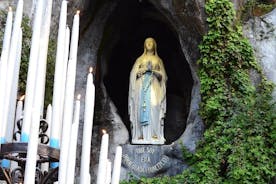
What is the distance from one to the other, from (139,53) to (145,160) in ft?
7.10

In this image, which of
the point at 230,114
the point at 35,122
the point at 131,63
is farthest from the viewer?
the point at 131,63

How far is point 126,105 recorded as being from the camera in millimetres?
7578

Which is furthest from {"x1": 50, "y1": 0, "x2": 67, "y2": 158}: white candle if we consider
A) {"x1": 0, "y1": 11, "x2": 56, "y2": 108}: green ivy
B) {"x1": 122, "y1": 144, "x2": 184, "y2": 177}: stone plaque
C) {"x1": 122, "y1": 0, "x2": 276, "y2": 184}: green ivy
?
{"x1": 122, "y1": 144, "x2": 184, "y2": 177}: stone plaque

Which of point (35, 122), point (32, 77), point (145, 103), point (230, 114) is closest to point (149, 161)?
point (145, 103)

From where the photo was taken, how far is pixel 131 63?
795 cm

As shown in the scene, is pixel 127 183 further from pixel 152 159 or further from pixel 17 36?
pixel 17 36

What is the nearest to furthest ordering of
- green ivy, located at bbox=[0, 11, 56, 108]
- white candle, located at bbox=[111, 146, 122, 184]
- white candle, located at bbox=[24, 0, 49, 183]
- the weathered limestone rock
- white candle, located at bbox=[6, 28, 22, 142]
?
white candle, located at bbox=[24, 0, 49, 183], white candle, located at bbox=[111, 146, 122, 184], white candle, located at bbox=[6, 28, 22, 142], green ivy, located at bbox=[0, 11, 56, 108], the weathered limestone rock

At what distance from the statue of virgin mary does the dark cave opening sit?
51 cm

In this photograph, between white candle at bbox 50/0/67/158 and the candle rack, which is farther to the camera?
white candle at bbox 50/0/67/158

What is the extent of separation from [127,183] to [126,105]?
5.85ft

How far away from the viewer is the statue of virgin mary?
6480 millimetres

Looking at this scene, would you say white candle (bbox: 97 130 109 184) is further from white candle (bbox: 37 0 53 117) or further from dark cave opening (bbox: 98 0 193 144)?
dark cave opening (bbox: 98 0 193 144)

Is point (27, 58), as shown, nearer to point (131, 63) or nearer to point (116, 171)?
point (131, 63)

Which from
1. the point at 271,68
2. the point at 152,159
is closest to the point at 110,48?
the point at 152,159
